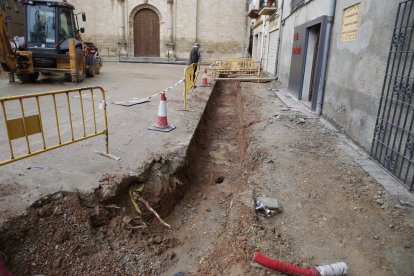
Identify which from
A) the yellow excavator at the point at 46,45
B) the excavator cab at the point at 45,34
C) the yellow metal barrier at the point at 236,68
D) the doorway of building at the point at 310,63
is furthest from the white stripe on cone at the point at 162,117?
the yellow metal barrier at the point at 236,68

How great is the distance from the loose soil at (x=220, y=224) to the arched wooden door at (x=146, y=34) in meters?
23.7

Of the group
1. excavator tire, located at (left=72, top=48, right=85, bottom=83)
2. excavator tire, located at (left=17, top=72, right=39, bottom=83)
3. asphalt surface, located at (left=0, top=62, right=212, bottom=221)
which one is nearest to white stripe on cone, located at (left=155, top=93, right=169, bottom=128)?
asphalt surface, located at (left=0, top=62, right=212, bottom=221)

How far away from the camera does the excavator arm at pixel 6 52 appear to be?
925cm

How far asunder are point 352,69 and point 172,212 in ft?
14.0

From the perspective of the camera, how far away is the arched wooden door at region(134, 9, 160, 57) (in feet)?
87.1

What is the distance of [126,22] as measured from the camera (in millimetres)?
26156

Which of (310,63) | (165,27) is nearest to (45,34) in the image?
(310,63)

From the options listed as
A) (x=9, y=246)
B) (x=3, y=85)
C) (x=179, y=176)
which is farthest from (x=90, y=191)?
(x=3, y=85)

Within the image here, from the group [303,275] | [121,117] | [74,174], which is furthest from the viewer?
[121,117]

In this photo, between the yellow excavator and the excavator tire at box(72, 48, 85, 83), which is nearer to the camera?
the yellow excavator

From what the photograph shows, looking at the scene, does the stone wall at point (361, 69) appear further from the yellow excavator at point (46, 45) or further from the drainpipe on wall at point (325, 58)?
the yellow excavator at point (46, 45)

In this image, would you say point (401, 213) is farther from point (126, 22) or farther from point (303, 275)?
point (126, 22)

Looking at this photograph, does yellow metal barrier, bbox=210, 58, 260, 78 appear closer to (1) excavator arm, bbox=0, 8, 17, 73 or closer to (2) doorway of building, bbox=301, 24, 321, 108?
(2) doorway of building, bbox=301, 24, 321, 108

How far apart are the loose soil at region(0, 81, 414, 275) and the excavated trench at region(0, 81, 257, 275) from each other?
0.03 feet
